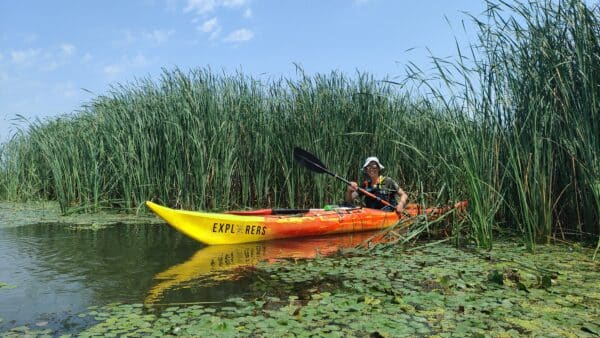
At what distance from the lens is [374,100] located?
22.5ft

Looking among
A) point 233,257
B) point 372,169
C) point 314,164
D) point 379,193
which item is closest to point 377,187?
point 379,193

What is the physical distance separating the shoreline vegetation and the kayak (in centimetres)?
58

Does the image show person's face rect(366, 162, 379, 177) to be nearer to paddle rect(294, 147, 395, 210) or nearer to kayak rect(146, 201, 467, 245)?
paddle rect(294, 147, 395, 210)

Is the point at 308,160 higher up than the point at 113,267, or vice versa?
the point at 308,160

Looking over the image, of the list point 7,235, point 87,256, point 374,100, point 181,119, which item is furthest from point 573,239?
point 7,235

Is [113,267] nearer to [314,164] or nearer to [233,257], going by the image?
[233,257]

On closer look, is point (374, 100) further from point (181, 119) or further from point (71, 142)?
point (71, 142)

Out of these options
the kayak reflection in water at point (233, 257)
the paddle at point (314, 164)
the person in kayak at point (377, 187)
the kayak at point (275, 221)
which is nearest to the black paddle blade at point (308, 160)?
the paddle at point (314, 164)

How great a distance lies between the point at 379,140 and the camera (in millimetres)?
6727

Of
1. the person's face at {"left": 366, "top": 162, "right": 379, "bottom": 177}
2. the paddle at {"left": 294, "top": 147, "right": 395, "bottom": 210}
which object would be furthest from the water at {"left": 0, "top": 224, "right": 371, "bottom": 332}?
the person's face at {"left": 366, "top": 162, "right": 379, "bottom": 177}

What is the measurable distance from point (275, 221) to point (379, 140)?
7.55 feet

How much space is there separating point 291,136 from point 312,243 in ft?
7.13

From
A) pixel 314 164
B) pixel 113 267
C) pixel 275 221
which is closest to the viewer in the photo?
pixel 113 267

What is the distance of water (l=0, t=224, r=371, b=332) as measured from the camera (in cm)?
Answer: 298
